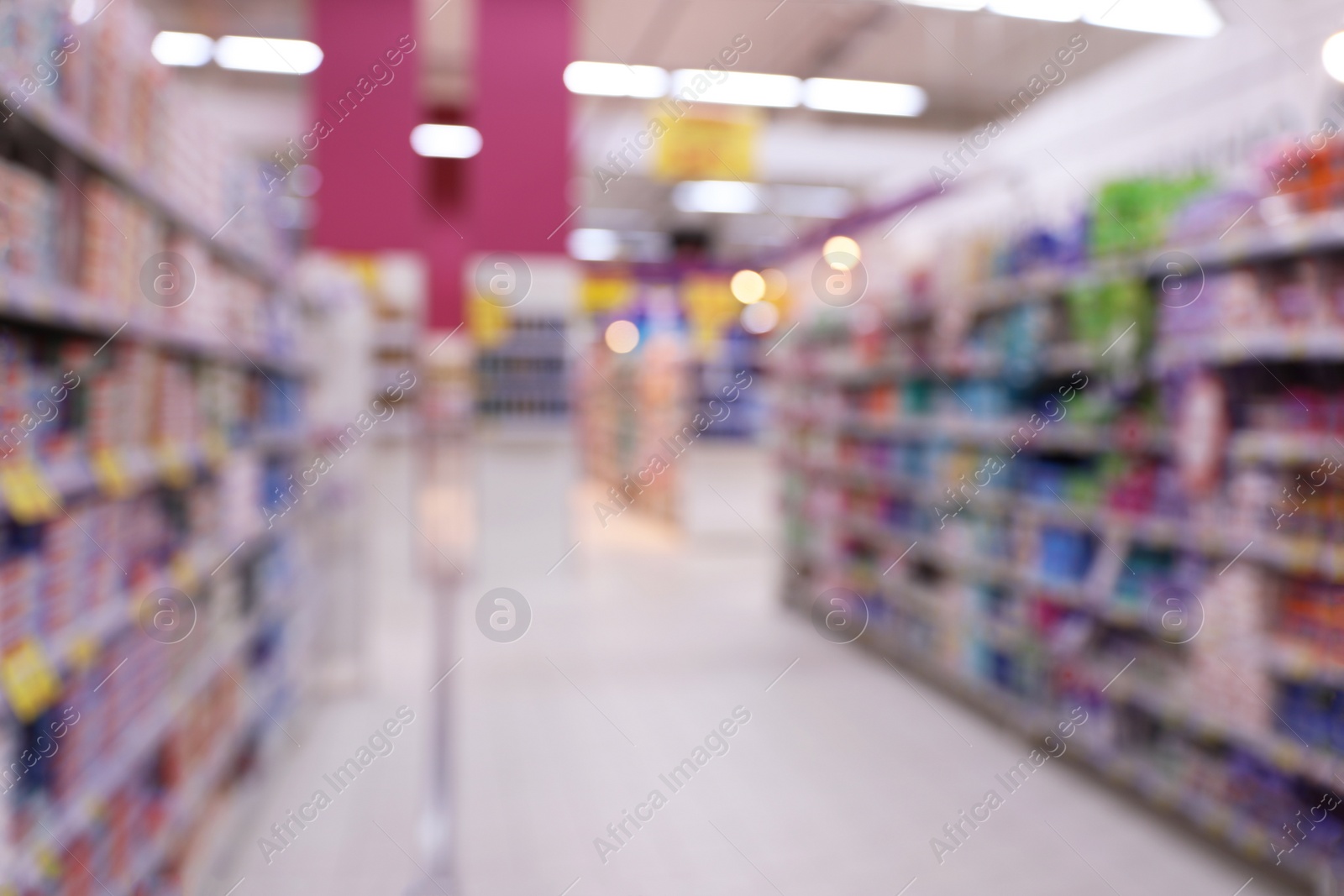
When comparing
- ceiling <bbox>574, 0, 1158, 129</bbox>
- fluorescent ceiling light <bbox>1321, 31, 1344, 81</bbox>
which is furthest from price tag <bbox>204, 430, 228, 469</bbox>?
ceiling <bbox>574, 0, 1158, 129</bbox>

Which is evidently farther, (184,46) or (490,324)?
Result: (490,324)

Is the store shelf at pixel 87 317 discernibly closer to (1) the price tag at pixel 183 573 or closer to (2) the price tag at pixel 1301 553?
(1) the price tag at pixel 183 573

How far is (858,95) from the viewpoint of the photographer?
9.73 metres

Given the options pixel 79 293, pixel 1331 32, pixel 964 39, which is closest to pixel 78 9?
pixel 79 293

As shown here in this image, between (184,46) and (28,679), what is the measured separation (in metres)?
8.62

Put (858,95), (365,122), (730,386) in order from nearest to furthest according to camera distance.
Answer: (365,122) → (858,95) → (730,386)

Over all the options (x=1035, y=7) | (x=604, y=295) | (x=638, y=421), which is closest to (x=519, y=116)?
(x=1035, y=7)

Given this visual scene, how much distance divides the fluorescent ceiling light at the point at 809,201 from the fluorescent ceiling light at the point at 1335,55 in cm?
1001

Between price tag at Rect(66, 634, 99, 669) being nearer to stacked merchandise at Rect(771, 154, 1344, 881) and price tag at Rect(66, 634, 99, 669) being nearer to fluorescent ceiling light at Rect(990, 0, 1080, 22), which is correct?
stacked merchandise at Rect(771, 154, 1344, 881)

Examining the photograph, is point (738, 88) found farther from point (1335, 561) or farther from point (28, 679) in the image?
point (28, 679)

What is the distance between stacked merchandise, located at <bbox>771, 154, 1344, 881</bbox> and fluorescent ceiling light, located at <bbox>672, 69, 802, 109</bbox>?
14.3ft

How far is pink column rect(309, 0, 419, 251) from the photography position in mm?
6066

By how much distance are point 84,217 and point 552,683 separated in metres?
3.68

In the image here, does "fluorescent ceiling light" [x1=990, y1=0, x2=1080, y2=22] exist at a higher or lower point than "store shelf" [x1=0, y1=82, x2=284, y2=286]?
higher
